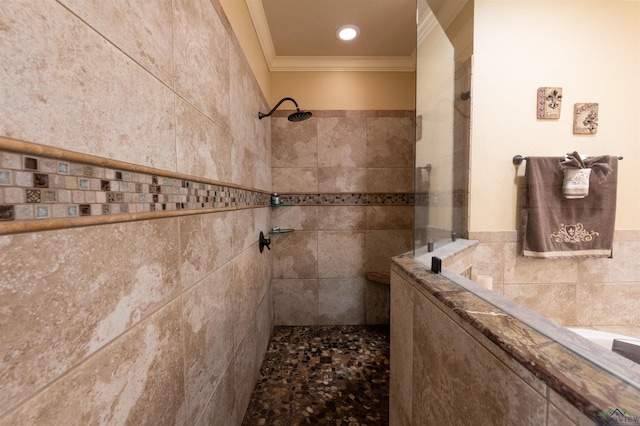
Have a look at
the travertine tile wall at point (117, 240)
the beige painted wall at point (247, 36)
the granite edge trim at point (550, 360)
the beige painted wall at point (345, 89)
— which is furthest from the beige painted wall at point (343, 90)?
the granite edge trim at point (550, 360)

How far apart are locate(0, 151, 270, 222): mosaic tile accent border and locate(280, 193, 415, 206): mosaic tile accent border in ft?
4.64

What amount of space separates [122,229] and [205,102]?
0.52m

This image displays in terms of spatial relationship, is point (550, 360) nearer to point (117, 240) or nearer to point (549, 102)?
point (117, 240)

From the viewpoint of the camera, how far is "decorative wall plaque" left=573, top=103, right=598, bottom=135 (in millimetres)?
1419

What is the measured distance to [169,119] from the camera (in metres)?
0.59

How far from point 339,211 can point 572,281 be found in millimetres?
1589

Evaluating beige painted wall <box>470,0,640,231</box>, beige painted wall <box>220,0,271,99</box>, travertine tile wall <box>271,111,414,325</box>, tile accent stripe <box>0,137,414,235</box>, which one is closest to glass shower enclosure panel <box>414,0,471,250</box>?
beige painted wall <box>470,0,640,231</box>

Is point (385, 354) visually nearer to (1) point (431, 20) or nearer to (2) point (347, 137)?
(2) point (347, 137)

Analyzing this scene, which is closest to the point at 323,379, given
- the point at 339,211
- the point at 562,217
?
the point at 339,211

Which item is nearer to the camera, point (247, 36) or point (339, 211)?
point (247, 36)

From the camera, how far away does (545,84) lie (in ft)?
4.71

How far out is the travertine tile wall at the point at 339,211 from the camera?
6.57 feet

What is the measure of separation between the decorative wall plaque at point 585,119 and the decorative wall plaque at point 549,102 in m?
0.11

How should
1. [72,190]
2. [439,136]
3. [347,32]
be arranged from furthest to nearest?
[347,32]
[439,136]
[72,190]
